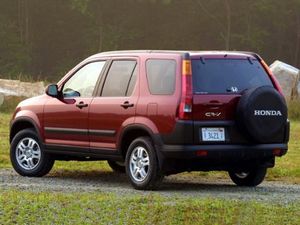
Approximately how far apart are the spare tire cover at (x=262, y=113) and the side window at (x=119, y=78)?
1603 millimetres

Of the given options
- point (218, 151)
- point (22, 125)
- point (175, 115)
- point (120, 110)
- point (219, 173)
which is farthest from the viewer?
point (219, 173)

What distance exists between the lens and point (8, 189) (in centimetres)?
1109

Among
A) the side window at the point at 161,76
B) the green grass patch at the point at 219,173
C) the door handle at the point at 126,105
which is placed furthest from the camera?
the green grass patch at the point at 219,173

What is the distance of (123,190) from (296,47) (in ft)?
193

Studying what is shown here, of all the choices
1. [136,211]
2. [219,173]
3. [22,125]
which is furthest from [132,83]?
[136,211]

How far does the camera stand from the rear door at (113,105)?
11820 millimetres

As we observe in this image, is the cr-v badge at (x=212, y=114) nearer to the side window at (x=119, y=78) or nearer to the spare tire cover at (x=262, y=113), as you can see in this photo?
the spare tire cover at (x=262, y=113)

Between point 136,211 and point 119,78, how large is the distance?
144 inches

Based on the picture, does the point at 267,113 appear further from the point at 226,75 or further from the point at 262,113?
the point at 226,75

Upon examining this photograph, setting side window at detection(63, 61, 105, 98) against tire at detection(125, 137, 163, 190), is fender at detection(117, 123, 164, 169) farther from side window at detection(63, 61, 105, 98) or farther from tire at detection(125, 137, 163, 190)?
side window at detection(63, 61, 105, 98)

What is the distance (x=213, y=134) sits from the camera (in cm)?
1122

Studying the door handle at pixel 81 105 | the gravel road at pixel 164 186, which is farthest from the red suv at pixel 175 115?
the gravel road at pixel 164 186

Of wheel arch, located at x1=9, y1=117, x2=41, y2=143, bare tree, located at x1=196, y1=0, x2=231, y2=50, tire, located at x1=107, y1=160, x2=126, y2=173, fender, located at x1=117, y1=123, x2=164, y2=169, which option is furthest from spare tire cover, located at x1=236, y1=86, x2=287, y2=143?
bare tree, located at x1=196, y1=0, x2=231, y2=50

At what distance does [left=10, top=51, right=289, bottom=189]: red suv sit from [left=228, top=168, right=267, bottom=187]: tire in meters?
0.01
